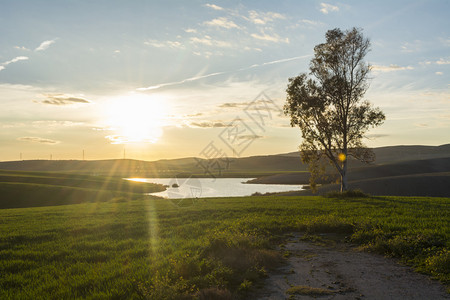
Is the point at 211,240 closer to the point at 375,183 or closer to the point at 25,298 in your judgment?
the point at 25,298

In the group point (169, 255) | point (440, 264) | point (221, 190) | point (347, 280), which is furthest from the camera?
point (221, 190)

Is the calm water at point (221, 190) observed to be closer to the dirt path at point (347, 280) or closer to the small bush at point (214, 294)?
the dirt path at point (347, 280)

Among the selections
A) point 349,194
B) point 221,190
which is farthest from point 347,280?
point 221,190

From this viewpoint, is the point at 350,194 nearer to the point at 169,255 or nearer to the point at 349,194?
the point at 349,194

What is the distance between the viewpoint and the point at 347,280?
9047 mm

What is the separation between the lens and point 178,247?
12922 mm

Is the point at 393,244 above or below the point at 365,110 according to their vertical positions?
below

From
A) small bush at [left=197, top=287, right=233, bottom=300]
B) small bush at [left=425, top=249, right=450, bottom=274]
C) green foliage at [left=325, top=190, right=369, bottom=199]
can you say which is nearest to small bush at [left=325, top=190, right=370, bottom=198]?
green foliage at [left=325, top=190, right=369, bottom=199]

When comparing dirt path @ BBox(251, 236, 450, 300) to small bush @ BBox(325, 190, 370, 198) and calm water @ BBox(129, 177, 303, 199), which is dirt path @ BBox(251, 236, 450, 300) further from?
calm water @ BBox(129, 177, 303, 199)

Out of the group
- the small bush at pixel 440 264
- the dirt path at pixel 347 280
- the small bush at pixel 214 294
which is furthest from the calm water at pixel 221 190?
the small bush at pixel 214 294

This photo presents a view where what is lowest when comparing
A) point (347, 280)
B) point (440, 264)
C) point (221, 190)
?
point (221, 190)

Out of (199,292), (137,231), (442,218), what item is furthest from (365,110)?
(199,292)

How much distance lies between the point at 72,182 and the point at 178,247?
70.5 meters

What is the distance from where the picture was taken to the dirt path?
26.3 feet
